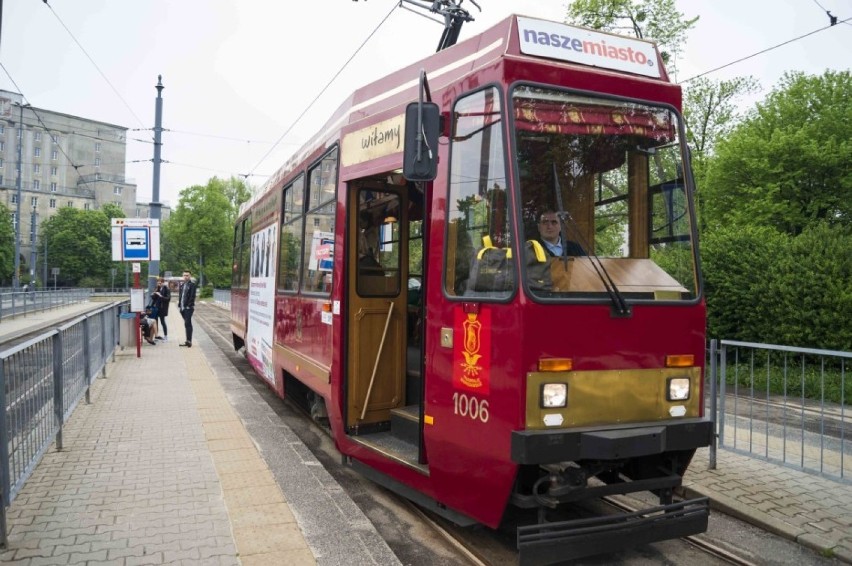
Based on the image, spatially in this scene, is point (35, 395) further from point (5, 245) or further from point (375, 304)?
point (5, 245)

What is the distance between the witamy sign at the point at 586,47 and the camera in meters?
4.04

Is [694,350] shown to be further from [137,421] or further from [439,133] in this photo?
[137,421]

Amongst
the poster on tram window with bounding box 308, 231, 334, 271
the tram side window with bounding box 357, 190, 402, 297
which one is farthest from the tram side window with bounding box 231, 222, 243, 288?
the tram side window with bounding box 357, 190, 402, 297

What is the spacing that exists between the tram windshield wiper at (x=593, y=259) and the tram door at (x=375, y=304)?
2.05 m

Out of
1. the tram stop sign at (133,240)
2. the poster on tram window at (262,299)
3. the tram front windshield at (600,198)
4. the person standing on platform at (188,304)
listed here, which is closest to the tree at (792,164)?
the poster on tram window at (262,299)

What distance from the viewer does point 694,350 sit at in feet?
13.7

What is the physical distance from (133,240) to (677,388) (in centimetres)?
1372

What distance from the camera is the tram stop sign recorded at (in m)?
14.7

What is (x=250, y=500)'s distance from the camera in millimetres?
4734

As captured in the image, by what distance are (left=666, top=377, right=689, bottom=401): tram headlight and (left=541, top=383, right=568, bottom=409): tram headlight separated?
2.64 feet

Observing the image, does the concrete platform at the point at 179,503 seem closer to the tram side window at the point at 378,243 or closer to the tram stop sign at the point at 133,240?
the tram side window at the point at 378,243

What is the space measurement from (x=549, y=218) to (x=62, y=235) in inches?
3353

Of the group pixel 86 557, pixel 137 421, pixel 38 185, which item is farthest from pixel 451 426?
pixel 38 185

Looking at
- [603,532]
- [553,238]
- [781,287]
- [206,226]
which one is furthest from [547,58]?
[206,226]
